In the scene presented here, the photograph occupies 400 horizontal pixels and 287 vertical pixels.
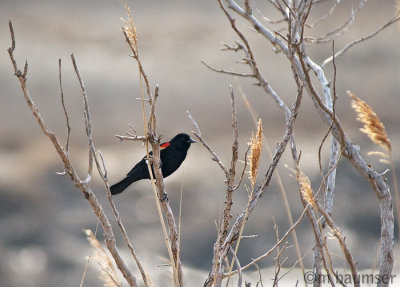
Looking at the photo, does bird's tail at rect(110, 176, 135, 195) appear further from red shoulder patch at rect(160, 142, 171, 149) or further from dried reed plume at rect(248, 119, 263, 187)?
dried reed plume at rect(248, 119, 263, 187)

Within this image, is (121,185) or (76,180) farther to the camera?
(121,185)

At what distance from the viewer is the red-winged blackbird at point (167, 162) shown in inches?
132

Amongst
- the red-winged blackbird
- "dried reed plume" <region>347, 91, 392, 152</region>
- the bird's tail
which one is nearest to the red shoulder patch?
the red-winged blackbird

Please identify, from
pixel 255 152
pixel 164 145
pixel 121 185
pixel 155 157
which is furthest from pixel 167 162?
pixel 255 152

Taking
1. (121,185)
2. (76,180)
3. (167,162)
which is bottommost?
(121,185)

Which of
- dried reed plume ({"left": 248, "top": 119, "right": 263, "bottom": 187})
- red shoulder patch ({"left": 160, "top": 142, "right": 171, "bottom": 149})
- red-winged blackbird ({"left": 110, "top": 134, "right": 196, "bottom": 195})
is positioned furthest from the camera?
red shoulder patch ({"left": 160, "top": 142, "right": 171, "bottom": 149})

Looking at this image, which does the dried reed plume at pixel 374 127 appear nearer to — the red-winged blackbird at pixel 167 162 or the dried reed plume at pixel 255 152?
the dried reed plume at pixel 255 152

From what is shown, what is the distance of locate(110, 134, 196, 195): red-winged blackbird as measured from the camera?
11.0 feet

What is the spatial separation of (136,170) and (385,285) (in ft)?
5.88

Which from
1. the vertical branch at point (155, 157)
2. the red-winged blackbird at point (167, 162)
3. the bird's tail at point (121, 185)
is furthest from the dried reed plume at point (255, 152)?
the bird's tail at point (121, 185)

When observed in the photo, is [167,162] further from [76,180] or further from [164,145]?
[76,180]

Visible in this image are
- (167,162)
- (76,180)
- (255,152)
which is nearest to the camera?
(255,152)

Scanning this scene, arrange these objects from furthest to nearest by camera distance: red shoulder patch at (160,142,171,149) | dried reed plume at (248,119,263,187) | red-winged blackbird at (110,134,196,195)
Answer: red shoulder patch at (160,142,171,149) < red-winged blackbird at (110,134,196,195) < dried reed plume at (248,119,263,187)

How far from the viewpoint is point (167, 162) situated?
3420mm
